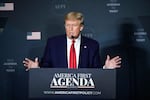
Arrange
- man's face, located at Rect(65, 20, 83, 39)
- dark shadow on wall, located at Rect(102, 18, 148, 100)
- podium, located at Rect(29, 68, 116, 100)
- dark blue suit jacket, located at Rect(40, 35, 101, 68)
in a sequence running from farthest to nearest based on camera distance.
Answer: dark shadow on wall, located at Rect(102, 18, 148, 100)
dark blue suit jacket, located at Rect(40, 35, 101, 68)
man's face, located at Rect(65, 20, 83, 39)
podium, located at Rect(29, 68, 116, 100)

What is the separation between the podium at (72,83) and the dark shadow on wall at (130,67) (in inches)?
50.1

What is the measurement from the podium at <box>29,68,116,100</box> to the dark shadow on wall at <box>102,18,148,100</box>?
1.27 meters

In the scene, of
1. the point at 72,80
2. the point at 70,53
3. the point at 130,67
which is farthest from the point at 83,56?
the point at 130,67

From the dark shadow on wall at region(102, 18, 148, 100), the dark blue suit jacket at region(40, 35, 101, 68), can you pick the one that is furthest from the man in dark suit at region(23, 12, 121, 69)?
the dark shadow on wall at region(102, 18, 148, 100)

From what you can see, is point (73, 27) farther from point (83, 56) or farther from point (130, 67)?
point (130, 67)

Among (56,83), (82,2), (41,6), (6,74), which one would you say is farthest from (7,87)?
(56,83)

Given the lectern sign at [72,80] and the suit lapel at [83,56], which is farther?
the suit lapel at [83,56]

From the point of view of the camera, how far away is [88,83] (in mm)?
2273

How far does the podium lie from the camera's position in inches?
88.8

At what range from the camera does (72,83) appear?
2.27 metres

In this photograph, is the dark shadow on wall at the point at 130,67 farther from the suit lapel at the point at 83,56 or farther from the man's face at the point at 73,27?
the man's face at the point at 73,27

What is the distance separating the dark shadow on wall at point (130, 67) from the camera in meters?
3.51

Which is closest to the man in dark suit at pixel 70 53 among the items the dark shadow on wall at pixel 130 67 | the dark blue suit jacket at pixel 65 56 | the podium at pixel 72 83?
the dark blue suit jacket at pixel 65 56

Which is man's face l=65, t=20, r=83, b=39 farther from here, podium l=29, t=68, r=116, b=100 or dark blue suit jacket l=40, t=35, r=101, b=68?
podium l=29, t=68, r=116, b=100
